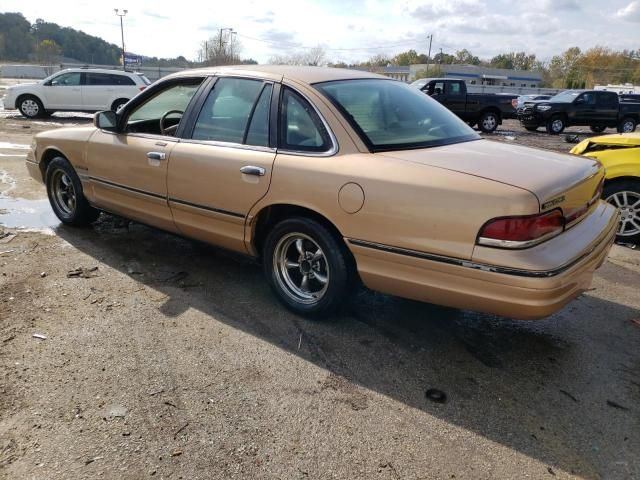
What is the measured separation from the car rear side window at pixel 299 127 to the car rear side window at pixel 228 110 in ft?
1.01

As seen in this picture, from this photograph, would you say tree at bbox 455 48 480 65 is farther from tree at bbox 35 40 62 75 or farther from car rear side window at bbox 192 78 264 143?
car rear side window at bbox 192 78 264 143

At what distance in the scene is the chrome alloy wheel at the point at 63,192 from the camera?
5.29m

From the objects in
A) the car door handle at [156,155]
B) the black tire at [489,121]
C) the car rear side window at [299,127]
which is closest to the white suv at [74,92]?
the black tire at [489,121]

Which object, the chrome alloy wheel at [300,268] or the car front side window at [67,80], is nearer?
the chrome alloy wheel at [300,268]

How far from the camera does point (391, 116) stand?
3.54m

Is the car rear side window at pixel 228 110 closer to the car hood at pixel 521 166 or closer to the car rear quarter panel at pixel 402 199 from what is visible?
the car rear quarter panel at pixel 402 199

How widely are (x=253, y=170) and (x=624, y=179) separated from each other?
423 cm

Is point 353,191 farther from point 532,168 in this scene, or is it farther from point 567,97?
point 567,97

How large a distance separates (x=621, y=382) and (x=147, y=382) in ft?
9.03

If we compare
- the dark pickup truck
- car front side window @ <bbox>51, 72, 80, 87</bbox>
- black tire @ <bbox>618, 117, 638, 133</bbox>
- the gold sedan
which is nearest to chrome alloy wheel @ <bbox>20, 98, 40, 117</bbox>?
car front side window @ <bbox>51, 72, 80, 87</bbox>

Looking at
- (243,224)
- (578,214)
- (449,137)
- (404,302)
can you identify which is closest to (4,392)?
(243,224)

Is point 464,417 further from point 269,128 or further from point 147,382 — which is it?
point 269,128

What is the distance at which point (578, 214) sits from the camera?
9.97 feet

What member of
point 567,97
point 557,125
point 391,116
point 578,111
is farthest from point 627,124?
point 391,116
